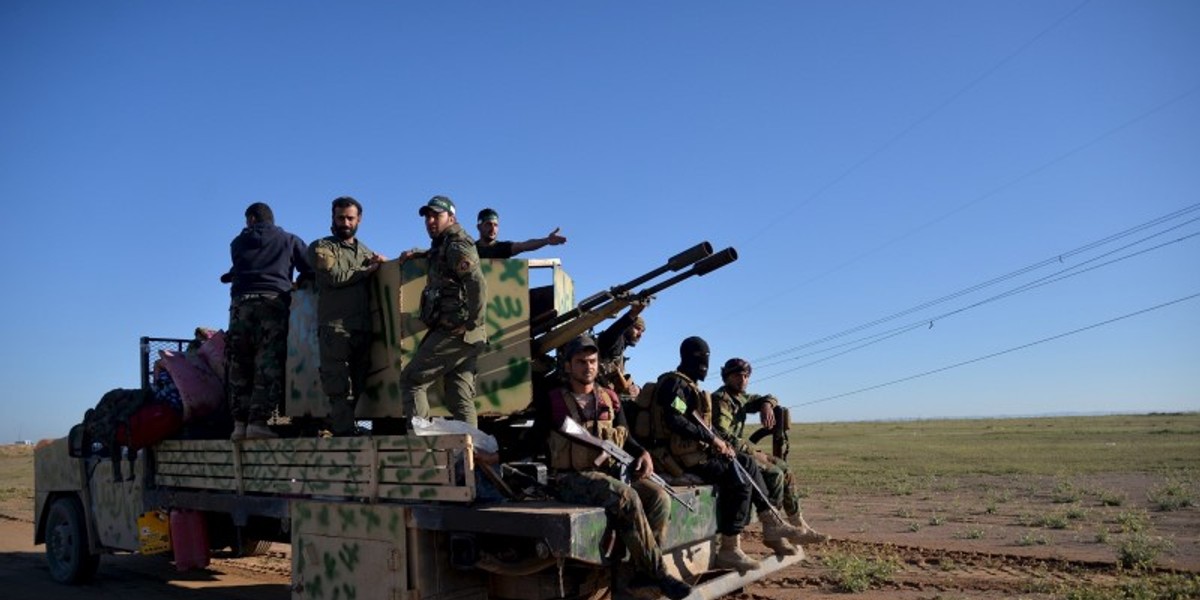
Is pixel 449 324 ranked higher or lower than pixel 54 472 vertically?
higher

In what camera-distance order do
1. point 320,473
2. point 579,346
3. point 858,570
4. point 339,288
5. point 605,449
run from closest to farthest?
1. point 605,449
2. point 579,346
3. point 320,473
4. point 339,288
5. point 858,570

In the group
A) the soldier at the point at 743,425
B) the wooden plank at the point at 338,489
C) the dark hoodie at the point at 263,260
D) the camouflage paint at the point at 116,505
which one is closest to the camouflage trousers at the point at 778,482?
the soldier at the point at 743,425

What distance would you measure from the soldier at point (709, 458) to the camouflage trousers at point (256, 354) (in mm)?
2785

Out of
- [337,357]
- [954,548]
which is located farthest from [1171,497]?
[337,357]

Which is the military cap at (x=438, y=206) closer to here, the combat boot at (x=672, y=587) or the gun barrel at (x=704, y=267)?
the gun barrel at (x=704, y=267)

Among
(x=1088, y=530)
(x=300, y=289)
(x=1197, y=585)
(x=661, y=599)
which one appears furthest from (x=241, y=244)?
(x=1088, y=530)

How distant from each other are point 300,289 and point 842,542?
21.9 ft

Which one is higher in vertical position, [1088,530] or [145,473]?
[145,473]

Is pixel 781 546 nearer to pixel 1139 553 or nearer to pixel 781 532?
pixel 781 532

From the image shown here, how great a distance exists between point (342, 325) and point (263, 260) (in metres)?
1.60

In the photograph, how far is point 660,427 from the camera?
5859 mm

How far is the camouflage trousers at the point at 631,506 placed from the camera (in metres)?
4.32

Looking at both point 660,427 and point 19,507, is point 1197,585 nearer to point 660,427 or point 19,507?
point 660,427

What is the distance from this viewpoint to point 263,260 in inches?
280
